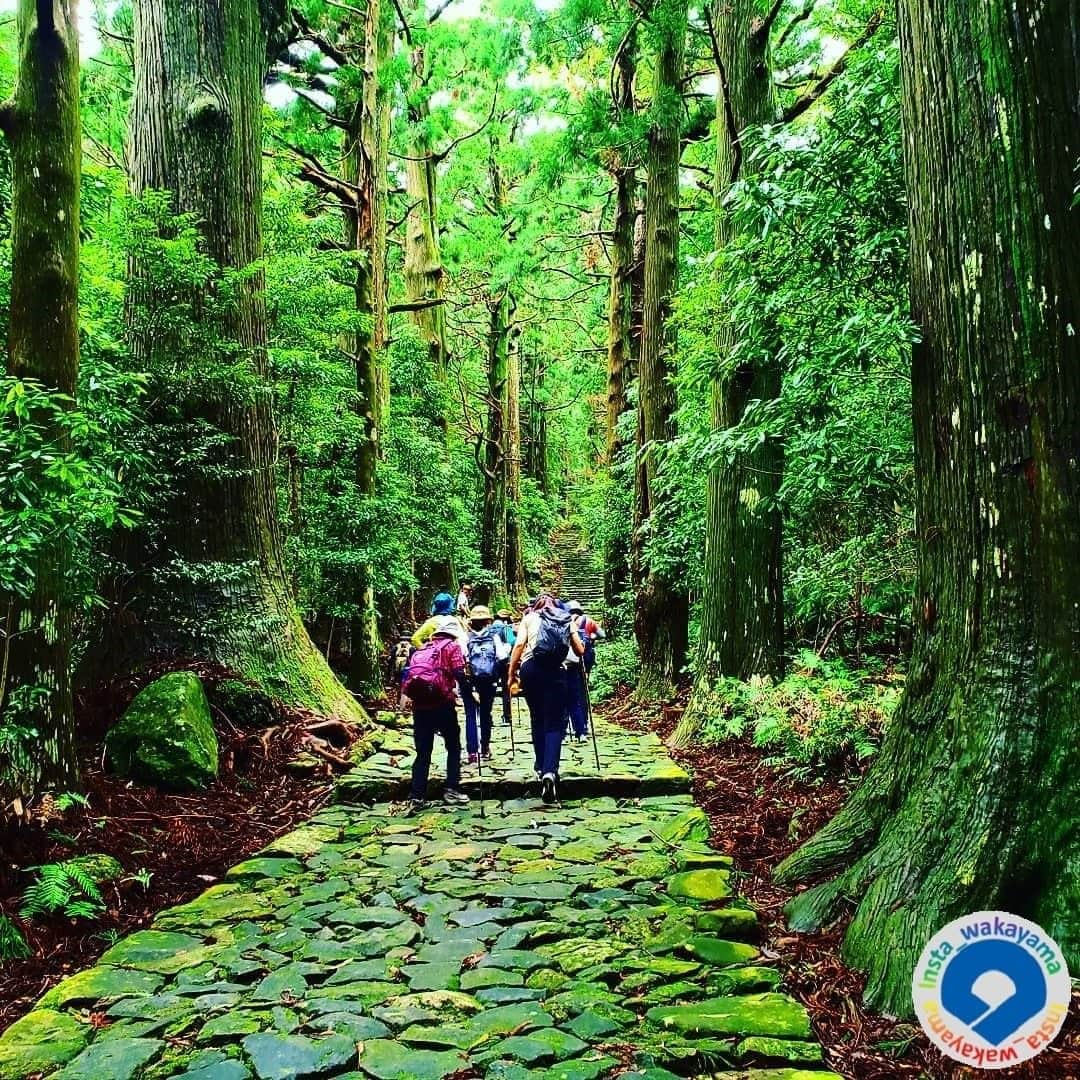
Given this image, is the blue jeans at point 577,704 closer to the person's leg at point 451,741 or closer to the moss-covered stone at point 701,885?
the person's leg at point 451,741

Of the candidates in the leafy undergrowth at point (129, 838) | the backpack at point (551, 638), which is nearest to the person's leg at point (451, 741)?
the backpack at point (551, 638)

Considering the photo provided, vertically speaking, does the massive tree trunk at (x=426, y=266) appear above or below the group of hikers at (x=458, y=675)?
above

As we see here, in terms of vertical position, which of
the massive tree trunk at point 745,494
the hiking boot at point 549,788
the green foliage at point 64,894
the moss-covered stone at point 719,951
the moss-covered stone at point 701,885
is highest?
the massive tree trunk at point 745,494

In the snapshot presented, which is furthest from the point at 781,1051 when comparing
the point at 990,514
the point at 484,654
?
the point at 484,654

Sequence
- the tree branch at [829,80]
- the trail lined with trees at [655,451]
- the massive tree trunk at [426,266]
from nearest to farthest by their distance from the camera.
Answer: the trail lined with trees at [655,451]
the tree branch at [829,80]
the massive tree trunk at [426,266]

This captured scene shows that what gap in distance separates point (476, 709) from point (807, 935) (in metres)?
5.62

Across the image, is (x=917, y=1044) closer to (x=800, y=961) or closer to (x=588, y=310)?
(x=800, y=961)

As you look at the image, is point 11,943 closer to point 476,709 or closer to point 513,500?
point 476,709

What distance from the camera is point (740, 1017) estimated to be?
3.17m

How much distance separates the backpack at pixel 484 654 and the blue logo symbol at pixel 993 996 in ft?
23.5

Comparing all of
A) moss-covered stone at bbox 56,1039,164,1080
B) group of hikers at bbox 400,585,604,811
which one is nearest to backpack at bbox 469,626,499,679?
group of hikers at bbox 400,585,604,811

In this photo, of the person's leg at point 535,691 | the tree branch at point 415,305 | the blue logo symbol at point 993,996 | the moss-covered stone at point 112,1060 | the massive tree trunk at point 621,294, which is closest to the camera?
the blue logo symbol at point 993,996

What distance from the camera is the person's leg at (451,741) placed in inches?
282

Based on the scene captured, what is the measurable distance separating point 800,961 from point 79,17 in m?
7.04
